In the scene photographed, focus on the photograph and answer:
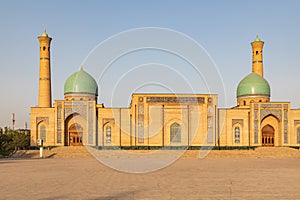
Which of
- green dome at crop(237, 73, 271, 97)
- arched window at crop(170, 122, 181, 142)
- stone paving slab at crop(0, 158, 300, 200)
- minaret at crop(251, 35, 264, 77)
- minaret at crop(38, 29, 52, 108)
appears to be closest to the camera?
stone paving slab at crop(0, 158, 300, 200)

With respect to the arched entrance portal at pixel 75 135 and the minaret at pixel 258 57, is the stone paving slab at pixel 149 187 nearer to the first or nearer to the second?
the arched entrance portal at pixel 75 135

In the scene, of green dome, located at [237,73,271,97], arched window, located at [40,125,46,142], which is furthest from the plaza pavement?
green dome, located at [237,73,271,97]

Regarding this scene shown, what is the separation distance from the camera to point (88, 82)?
A: 4484cm

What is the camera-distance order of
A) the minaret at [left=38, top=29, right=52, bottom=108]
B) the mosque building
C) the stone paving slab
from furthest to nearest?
the minaret at [left=38, top=29, right=52, bottom=108] → the mosque building → the stone paving slab

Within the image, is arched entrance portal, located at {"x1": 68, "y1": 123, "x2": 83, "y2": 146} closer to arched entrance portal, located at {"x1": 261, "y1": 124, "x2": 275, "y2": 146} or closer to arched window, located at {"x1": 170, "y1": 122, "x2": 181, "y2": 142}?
arched window, located at {"x1": 170, "y1": 122, "x2": 181, "y2": 142}

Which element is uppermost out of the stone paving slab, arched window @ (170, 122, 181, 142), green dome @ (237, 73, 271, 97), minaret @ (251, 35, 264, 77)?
minaret @ (251, 35, 264, 77)

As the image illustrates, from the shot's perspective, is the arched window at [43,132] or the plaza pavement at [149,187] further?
the arched window at [43,132]

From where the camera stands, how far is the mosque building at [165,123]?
131ft

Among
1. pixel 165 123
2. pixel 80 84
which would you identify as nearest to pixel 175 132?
pixel 165 123

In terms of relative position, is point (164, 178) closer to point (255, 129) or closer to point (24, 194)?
point (24, 194)

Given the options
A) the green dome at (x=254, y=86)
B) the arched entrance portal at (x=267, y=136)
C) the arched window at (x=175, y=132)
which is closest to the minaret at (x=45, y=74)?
the arched window at (x=175, y=132)

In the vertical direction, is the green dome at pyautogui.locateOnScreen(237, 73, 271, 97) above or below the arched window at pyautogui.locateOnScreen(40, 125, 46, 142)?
above

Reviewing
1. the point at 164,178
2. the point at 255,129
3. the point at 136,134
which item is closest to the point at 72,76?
the point at 136,134

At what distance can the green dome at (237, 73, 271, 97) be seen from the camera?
151ft
